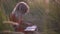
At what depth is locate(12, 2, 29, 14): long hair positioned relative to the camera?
4.24 feet

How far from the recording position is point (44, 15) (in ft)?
4.17

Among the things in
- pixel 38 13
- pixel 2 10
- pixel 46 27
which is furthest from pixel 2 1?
pixel 46 27

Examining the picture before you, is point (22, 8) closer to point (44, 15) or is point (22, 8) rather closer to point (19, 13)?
point (19, 13)

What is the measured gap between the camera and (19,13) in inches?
51.3

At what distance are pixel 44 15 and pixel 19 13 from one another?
0.22 m

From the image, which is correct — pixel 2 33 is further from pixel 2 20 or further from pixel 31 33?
pixel 31 33

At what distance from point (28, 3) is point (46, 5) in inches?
6.3

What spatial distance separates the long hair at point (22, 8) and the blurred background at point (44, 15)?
1.0 inches

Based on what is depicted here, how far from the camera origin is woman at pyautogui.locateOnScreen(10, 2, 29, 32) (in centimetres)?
129

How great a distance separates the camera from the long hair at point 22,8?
1.29 meters

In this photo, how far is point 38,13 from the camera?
1.27m

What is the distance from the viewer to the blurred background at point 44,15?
1.25m

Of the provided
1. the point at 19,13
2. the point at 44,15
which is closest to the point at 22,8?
the point at 19,13

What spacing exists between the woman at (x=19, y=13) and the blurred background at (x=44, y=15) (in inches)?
1.3
